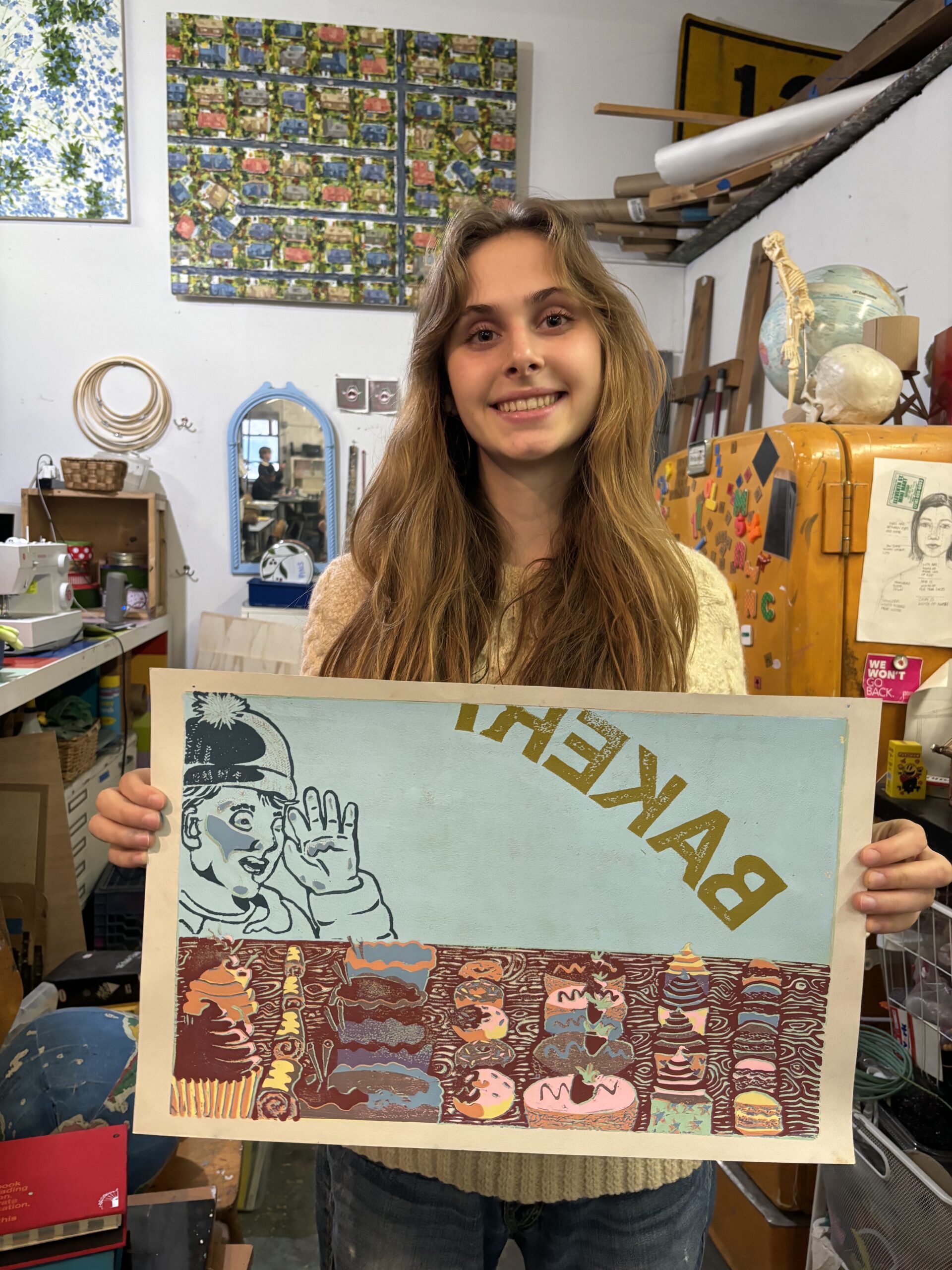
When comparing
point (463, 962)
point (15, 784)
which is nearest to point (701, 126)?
point (15, 784)

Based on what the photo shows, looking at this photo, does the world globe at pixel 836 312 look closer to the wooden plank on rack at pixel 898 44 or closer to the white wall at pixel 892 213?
the white wall at pixel 892 213

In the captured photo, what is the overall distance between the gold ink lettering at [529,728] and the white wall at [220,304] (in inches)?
125

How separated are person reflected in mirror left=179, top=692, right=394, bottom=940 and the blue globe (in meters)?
0.87

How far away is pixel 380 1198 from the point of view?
0.90 meters

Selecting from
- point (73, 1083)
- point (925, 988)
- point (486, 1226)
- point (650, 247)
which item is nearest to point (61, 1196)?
point (73, 1083)

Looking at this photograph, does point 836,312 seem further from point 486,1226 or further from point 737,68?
point 737,68

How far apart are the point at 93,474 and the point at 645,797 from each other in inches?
126

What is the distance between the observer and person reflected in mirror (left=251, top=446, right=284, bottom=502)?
3773 mm

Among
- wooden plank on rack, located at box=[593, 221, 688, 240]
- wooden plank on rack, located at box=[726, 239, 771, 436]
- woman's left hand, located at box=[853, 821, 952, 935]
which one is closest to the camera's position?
woman's left hand, located at box=[853, 821, 952, 935]

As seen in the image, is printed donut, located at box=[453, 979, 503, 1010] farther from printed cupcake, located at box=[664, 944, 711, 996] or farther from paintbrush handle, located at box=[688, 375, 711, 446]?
paintbrush handle, located at box=[688, 375, 711, 446]

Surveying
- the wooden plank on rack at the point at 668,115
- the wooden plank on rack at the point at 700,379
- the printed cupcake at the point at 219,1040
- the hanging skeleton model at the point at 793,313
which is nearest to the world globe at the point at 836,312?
the hanging skeleton model at the point at 793,313

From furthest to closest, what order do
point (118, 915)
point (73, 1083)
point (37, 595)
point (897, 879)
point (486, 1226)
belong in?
point (118, 915)
point (37, 595)
point (73, 1083)
point (486, 1226)
point (897, 879)

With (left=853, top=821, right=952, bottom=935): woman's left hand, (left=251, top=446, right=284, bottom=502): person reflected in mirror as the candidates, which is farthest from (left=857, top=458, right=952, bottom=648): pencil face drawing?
(left=251, top=446, right=284, bottom=502): person reflected in mirror

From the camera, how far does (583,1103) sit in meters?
0.78
